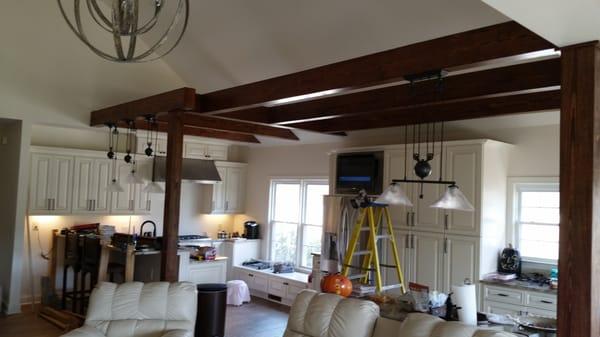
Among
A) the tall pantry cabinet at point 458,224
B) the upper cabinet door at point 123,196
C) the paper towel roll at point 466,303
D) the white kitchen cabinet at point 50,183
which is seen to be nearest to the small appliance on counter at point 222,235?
the upper cabinet door at point 123,196

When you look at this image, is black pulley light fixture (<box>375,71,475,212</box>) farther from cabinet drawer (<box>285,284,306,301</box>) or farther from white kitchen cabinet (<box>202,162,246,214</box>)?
white kitchen cabinet (<box>202,162,246,214</box>)

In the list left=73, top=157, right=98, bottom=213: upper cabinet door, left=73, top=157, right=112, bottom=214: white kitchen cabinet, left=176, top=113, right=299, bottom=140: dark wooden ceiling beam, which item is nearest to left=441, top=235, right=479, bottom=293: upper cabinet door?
left=176, top=113, right=299, bottom=140: dark wooden ceiling beam

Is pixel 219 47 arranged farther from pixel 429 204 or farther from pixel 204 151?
pixel 429 204

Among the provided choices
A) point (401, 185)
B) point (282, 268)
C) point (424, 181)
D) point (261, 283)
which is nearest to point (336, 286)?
point (424, 181)

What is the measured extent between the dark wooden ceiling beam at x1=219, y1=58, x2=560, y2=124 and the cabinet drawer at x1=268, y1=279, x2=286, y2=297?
9.29 ft

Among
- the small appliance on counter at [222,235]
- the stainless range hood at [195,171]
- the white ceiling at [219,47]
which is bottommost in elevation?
the small appliance on counter at [222,235]

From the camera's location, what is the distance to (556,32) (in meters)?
2.25

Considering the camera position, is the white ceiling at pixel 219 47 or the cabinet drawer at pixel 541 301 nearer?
the white ceiling at pixel 219 47

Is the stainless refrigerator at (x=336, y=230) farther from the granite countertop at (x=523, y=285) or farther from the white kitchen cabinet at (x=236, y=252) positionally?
the white kitchen cabinet at (x=236, y=252)

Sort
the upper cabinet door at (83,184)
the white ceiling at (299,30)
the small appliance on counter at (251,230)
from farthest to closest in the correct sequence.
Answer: the small appliance on counter at (251,230), the upper cabinet door at (83,184), the white ceiling at (299,30)

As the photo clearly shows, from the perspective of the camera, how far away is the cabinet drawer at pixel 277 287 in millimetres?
7336

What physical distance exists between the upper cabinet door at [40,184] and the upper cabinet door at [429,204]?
5.00 meters

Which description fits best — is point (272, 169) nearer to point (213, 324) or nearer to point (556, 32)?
point (213, 324)

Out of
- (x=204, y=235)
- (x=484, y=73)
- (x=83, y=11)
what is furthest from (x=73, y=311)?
(x=484, y=73)
